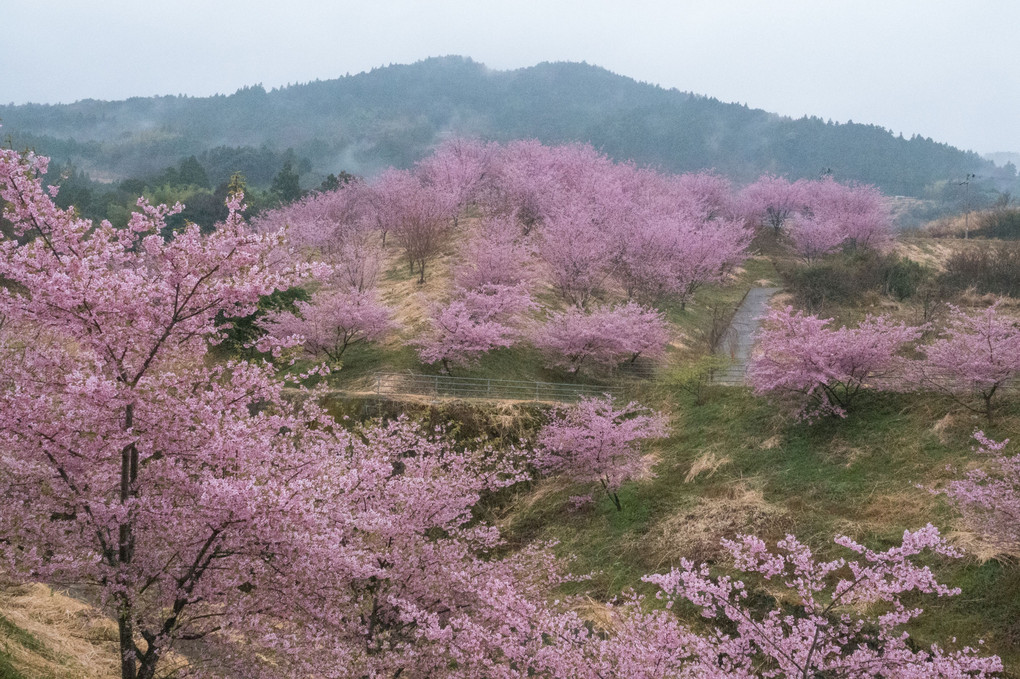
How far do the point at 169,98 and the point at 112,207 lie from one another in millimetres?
149360

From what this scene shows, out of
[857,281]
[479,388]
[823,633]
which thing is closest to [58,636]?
[823,633]

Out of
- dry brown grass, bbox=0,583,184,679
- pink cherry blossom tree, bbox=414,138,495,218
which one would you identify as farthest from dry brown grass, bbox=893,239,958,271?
dry brown grass, bbox=0,583,184,679

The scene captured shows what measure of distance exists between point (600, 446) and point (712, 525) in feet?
10.5

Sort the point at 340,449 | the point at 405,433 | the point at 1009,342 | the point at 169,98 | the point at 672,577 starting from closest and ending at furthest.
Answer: the point at 672,577 < the point at 340,449 < the point at 405,433 < the point at 1009,342 < the point at 169,98

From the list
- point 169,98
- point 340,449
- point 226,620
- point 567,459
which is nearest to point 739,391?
point 567,459

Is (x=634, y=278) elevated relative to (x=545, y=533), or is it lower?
elevated

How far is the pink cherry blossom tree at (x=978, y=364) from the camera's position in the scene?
570 inches

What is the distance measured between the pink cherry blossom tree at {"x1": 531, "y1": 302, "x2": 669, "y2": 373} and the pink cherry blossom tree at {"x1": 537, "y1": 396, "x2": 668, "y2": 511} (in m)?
5.45

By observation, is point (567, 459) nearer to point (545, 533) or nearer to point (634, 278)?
point (545, 533)

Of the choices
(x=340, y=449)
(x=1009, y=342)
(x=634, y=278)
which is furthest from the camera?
(x=634, y=278)

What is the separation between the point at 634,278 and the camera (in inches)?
1111

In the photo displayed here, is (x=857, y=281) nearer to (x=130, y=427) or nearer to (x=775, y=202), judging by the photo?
(x=775, y=202)

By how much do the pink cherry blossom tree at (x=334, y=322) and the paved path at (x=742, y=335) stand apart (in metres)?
11.8

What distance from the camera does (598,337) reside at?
75.3ft
